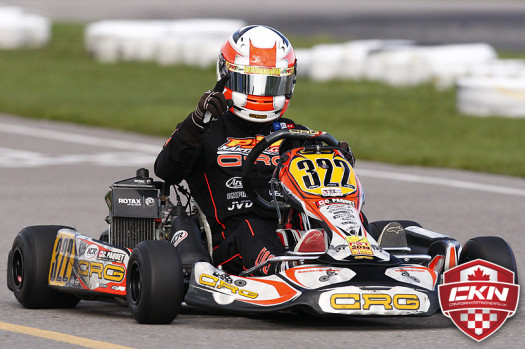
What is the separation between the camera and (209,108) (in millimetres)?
5691

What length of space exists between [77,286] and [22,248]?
16.3 inches

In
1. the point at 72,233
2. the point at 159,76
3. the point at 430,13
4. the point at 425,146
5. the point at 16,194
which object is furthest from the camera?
the point at 430,13

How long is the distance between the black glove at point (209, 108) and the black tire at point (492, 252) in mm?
1323

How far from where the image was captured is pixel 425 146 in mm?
13695

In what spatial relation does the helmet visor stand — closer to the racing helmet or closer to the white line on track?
the racing helmet

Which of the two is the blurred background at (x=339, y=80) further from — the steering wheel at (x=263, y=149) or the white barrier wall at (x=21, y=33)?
the steering wheel at (x=263, y=149)

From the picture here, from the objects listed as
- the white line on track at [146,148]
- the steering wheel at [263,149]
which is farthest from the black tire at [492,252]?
the white line on track at [146,148]

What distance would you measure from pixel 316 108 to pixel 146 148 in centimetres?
345

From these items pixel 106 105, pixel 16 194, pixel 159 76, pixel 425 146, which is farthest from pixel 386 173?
pixel 159 76

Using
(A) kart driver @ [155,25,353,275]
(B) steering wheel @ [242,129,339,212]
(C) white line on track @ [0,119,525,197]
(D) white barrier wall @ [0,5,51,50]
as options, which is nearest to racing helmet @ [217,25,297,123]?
(A) kart driver @ [155,25,353,275]

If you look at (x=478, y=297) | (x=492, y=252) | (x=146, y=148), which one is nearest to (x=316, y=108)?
(x=146, y=148)

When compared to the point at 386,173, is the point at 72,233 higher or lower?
higher

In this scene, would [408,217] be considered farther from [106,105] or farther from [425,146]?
[106,105]

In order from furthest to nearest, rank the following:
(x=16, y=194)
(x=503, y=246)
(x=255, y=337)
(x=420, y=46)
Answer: (x=420, y=46)
(x=16, y=194)
(x=503, y=246)
(x=255, y=337)
